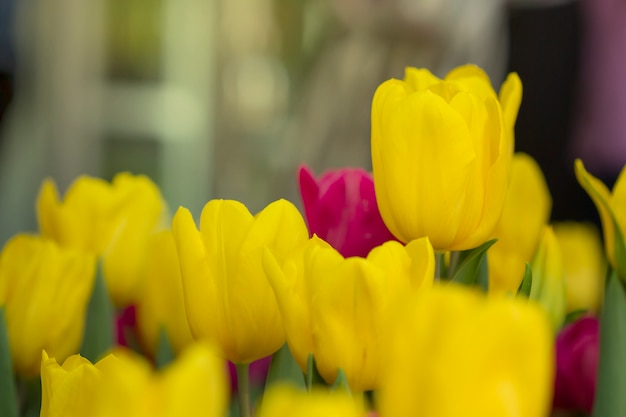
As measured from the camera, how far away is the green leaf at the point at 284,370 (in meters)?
0.29

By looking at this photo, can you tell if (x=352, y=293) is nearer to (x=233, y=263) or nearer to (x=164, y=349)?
(x=233, y=263)

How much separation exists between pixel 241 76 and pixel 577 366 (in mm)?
2294

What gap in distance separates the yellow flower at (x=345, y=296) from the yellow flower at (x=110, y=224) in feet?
0.59

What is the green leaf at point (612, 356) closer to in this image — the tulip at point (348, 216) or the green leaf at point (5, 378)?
the tulip at point (348, 216)

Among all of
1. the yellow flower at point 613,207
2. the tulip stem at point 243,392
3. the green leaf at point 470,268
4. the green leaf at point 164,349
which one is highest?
the yellow flower at point 613,207

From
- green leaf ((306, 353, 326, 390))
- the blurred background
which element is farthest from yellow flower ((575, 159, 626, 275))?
the blurred background

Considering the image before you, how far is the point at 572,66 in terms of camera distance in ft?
6.61

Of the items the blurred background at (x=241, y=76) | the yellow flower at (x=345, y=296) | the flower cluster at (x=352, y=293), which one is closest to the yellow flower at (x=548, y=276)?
the flower cluster at (x=352, y=293)

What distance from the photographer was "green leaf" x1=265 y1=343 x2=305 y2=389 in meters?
0.29

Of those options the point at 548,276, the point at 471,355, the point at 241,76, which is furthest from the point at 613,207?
the point at 241,76

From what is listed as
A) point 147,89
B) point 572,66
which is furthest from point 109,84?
point 572,66

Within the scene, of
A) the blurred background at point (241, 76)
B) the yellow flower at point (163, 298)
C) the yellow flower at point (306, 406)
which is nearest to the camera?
the yellow flower at point (306, 406)

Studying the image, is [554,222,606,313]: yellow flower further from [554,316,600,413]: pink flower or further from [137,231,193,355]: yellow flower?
[137,231,193,355]: yellow flower

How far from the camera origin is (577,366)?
34cm
